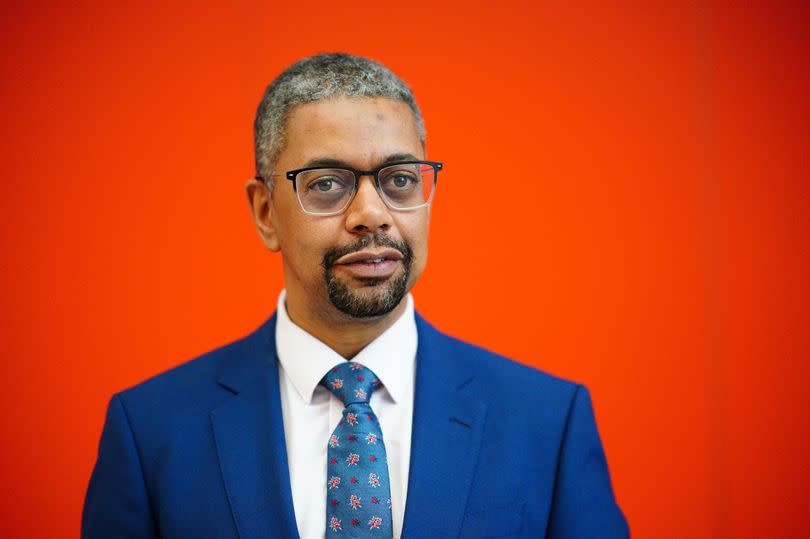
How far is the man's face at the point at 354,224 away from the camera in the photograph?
158 cm

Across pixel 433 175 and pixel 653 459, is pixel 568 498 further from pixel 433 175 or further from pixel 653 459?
pixel 653 459

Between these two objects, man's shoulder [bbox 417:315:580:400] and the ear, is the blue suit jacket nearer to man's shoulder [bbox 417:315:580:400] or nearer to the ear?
man's shoulder [bbox 417:315:580:400]

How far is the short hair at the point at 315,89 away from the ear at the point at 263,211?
4 cm

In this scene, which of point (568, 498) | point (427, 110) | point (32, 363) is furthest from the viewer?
point (427, 110)

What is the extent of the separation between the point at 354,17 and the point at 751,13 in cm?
139

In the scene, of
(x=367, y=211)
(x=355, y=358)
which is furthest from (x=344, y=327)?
(x=367, y=211)

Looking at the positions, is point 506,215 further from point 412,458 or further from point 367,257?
point 412,458

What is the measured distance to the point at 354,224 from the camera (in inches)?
61.6

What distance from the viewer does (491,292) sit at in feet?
8.20

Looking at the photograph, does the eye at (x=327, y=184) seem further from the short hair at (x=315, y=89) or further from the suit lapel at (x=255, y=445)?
the suit lapel at (x=255, y=445)

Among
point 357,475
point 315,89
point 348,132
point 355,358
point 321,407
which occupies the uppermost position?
point 315,89

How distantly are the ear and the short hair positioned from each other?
0.04 metres

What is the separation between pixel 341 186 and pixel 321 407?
1.72 feet

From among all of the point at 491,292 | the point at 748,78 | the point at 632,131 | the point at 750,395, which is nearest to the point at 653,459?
the point at 750,395
